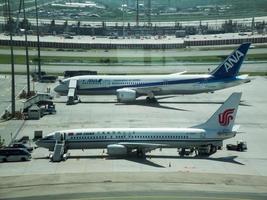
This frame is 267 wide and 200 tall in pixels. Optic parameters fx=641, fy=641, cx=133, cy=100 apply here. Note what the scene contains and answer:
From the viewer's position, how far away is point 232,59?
105062 millimetres

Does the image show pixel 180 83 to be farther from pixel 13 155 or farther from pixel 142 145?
pixel 13 155

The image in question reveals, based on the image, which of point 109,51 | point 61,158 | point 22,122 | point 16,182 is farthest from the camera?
point 109,51

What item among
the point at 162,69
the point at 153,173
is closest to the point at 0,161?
the point at 153,173

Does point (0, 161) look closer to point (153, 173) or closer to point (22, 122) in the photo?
point (153, 173)

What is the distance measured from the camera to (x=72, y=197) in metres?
48.8

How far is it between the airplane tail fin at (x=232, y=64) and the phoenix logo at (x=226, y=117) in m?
38.7

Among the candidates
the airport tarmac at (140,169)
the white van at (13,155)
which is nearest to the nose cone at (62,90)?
the airport tarmac at (140,169)

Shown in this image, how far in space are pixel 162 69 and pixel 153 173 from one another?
92706mm

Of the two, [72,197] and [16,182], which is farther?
[16,182]

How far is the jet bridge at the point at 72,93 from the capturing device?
10469 centimetres

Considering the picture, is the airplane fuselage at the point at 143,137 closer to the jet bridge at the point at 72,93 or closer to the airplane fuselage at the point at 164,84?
the jet bridge at the point at 72,93

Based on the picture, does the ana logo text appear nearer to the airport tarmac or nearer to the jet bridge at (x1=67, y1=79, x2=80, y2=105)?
the airport tarmac

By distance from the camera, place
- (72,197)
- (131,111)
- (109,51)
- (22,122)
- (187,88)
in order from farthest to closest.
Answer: (109,51)
(187,88)
(131,111)
(22,122)
(72,197)

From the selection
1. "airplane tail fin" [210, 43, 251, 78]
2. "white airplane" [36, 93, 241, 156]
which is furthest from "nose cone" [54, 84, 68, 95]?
"white airplane" [36, 93, 241, 156]
